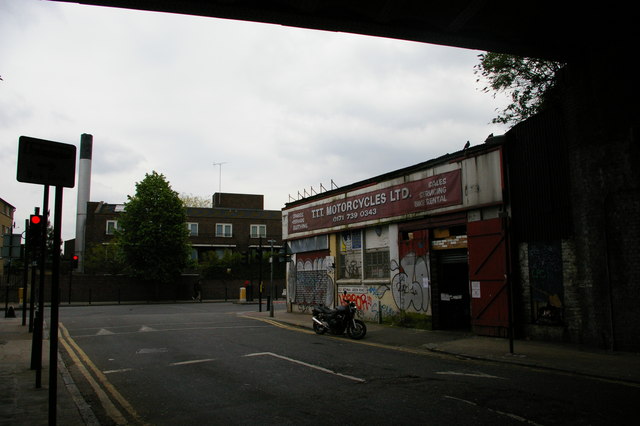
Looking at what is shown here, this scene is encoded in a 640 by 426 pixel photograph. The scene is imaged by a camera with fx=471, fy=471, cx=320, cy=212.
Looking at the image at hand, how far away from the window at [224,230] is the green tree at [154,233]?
1532 cm

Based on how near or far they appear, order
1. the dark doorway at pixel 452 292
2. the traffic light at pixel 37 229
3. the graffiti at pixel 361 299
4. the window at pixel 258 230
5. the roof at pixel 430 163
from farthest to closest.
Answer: the window at pixel 258 230
the graffiti at pixel 361 299
the dark doorway at pixel 452 292
the roof at pixel 430 163
the traffic light at pixel 37 229

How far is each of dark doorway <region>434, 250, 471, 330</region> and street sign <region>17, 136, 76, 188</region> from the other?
1278cm

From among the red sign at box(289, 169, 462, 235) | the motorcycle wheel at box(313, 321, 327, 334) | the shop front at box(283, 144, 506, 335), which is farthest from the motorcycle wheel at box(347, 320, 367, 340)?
the red sign at box(289, 169, 462, 235)

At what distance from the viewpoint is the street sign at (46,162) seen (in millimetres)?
5758

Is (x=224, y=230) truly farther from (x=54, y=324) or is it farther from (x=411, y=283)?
(x=54, y=324)

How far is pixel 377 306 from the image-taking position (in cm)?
1880

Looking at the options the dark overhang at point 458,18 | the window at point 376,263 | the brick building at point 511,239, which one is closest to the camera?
the dark overhang at point 458,18

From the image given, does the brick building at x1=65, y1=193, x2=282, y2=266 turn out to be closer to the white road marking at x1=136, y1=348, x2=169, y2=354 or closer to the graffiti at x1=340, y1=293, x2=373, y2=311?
the graffiti at x1=340, y1=293, x2=373, y2=311

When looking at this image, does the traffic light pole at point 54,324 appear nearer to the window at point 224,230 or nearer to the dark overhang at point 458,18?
the dark overhang at point 458,18

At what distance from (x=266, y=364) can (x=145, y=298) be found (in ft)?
132

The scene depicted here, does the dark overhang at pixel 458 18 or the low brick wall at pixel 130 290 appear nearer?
the dark overhang at pixel 458 18

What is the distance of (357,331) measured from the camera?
586 inches

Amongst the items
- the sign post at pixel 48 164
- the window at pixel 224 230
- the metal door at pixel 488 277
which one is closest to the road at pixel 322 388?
the sign post at pixel 48 164

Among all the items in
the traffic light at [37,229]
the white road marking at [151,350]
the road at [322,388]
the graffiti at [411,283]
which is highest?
the traffic light at [37,229]
